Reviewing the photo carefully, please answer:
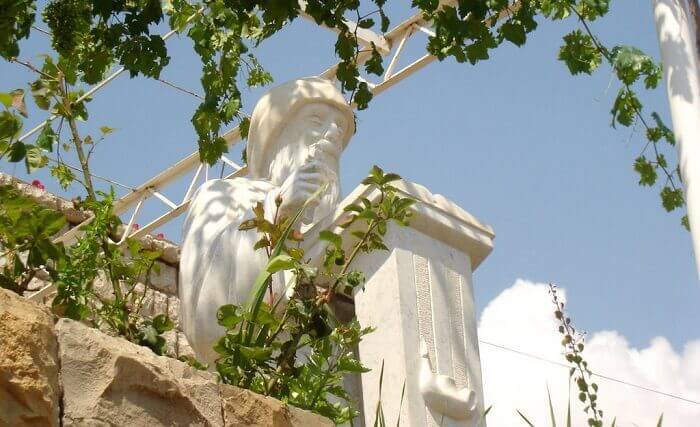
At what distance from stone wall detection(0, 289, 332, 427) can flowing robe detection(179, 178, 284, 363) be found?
1475 millimetres

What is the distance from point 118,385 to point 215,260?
1904mm

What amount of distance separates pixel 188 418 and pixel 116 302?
0.39 metres

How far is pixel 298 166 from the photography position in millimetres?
4230

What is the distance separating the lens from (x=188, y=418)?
2.25m

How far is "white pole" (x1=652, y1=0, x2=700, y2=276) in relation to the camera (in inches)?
172

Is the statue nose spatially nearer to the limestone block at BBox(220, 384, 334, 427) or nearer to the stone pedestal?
the stone pedestal

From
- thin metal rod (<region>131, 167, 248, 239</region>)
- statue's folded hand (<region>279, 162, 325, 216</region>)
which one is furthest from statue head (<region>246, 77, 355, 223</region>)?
thin metal rod (<region>131, 167, 248, 239</region>)

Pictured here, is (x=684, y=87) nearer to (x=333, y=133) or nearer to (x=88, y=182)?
(x=333, y=133)

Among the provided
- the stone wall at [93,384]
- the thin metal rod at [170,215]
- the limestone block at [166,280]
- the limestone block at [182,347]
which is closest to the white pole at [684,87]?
the stone wall at [93,384]

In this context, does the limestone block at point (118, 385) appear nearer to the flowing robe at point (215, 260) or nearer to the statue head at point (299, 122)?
the flowing robe at point (215, 260)

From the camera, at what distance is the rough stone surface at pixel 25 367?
1944mm

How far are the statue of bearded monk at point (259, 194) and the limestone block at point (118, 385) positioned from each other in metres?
1.46

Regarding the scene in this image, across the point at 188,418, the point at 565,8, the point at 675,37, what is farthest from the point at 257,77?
the point at 188,418

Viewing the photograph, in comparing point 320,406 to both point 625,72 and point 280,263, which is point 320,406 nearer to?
point 280,263
